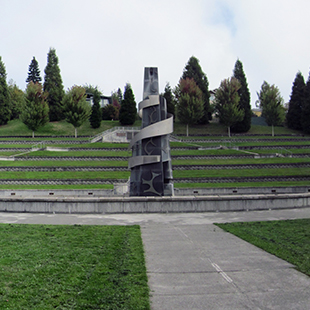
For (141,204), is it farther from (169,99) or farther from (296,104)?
(296,104)

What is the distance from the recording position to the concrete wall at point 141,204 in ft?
53.7

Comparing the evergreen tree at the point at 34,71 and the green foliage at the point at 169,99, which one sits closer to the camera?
the green foliage at the point at 169,99

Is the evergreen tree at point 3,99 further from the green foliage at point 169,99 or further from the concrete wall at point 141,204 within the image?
the concrete wall at point 141,204

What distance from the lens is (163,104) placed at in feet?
68.2

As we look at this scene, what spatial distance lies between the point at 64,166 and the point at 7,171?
5.41 m

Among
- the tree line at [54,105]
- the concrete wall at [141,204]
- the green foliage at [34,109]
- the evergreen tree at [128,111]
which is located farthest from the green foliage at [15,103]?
the concrete wall at [141,204]

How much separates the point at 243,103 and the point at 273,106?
17.4ft

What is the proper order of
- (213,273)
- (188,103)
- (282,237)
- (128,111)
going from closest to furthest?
(213,273)
(282,237)
(188,103)
(128,111)

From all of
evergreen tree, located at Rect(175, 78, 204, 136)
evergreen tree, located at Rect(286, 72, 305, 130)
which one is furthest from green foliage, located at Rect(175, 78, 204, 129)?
evergreen tree, located at Rect(286, 72, 305, 130)

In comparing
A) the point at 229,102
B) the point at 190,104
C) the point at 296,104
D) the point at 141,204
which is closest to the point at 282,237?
the point at 141,204

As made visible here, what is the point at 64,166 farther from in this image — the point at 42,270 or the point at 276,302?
the point at 276,302

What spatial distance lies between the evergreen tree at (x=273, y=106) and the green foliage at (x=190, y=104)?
11.8 metres

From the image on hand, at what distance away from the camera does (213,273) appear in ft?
23.5

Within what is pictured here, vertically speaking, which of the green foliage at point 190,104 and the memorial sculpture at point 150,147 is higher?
the green foliage at point 190,104
